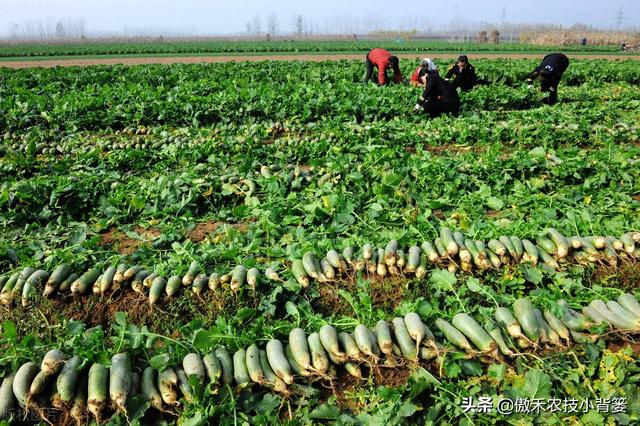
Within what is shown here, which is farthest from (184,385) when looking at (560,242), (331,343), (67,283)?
(560,242)

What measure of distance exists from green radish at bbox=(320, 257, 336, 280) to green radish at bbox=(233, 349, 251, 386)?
3.86 feet

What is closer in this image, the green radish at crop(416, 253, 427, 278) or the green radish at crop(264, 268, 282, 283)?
the green radish at crop(264, 268, 282, 283)

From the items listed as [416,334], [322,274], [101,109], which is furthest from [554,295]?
[101,109]

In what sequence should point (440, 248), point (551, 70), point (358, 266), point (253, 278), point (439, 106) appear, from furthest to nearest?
point (551, 70) < point (439, 106) < point (440, 248) < point (358, 266) < point (253, 278)

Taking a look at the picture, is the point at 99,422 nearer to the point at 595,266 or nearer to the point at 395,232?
the point at 395,232

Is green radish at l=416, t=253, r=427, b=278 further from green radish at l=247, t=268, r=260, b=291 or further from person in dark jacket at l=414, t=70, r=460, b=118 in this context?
person in dark jacket at l=414, t=70, r=460, b=118

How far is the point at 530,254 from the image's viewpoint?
163 inches

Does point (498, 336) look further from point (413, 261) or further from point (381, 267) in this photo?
point (381, 267)

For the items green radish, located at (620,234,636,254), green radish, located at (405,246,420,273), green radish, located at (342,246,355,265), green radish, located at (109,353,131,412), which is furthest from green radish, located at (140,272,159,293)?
green radish, located at (620,234,636,254)

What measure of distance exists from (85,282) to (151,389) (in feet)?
5.59

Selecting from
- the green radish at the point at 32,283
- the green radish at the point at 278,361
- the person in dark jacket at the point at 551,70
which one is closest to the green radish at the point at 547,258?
the green radish at the point at 278,361

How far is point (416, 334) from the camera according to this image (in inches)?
122

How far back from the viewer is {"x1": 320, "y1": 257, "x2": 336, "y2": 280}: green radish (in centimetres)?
397

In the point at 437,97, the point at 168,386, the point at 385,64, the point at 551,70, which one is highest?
the point at 385,64
